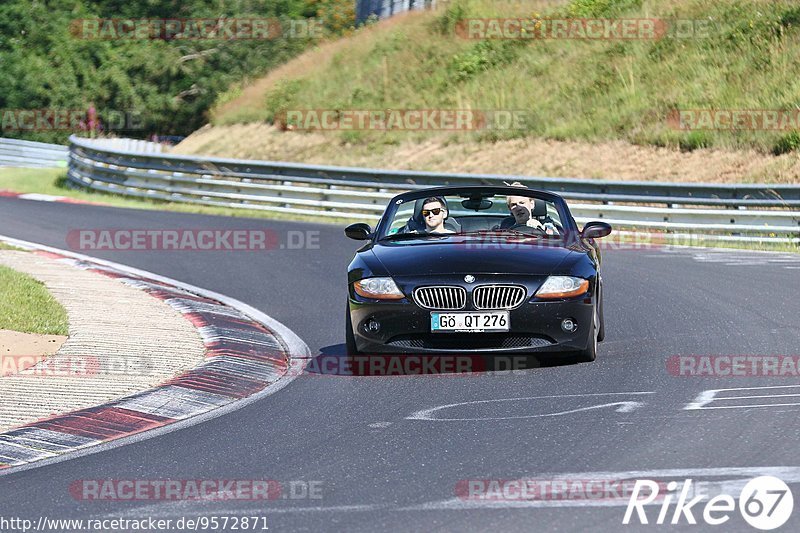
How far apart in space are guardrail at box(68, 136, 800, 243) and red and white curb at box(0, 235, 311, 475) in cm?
956

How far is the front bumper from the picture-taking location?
9.59m

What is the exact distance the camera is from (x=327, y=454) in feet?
23.4

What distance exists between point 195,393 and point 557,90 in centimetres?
2813

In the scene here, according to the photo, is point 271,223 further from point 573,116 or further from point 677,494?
point 677,494

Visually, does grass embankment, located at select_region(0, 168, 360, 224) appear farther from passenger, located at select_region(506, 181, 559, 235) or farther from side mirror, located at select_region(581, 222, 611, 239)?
side mirror, located at select_region(581, 222, 611, 239)

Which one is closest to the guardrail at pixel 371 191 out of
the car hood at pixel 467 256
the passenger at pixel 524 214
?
the passenger at pixel 524 214

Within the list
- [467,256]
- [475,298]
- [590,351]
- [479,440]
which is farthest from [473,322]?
[479,440]

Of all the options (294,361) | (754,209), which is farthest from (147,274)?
(754,209)

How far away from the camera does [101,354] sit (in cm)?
1063

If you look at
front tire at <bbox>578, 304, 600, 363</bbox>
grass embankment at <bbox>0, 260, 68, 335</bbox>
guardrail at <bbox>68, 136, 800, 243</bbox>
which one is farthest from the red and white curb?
guardrail at <bbox>68, 136, 800, 243</bbox>

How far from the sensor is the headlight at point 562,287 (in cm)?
968

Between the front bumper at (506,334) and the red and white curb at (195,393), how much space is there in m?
0.90

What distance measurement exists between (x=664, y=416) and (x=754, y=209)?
1432 centimetres

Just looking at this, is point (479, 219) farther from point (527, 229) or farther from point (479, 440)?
point (479, 440)
